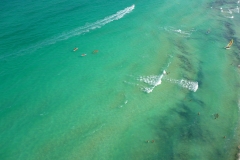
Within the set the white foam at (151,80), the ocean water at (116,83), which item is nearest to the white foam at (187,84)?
the ocean water at (116,83)

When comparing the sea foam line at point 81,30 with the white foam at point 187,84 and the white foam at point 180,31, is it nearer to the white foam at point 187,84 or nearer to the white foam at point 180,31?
the white foam at point 180,31

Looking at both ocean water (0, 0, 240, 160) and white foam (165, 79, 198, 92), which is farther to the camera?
white foam (165, 79, 198, 92)

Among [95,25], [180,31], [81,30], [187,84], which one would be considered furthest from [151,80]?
[95,25]

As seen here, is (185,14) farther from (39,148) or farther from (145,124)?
(39,148)

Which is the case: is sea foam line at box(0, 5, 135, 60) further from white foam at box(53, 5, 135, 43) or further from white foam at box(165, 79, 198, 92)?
white foam at box(165, 79, 198, 92)

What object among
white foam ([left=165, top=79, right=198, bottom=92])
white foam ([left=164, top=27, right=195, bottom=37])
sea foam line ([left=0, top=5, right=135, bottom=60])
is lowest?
white foam ([left=165, top=79, right=198, bottom=92])

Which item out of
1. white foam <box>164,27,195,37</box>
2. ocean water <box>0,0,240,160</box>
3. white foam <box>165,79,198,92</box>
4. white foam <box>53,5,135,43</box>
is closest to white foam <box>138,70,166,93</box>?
ocean water <box>0,0,240,160</box>

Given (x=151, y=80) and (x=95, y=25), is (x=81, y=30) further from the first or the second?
(x=151, y=80)

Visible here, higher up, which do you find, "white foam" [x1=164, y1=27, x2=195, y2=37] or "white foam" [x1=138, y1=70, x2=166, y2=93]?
"white foam" [x1=164, y1=27, x2=195, y2=37]
